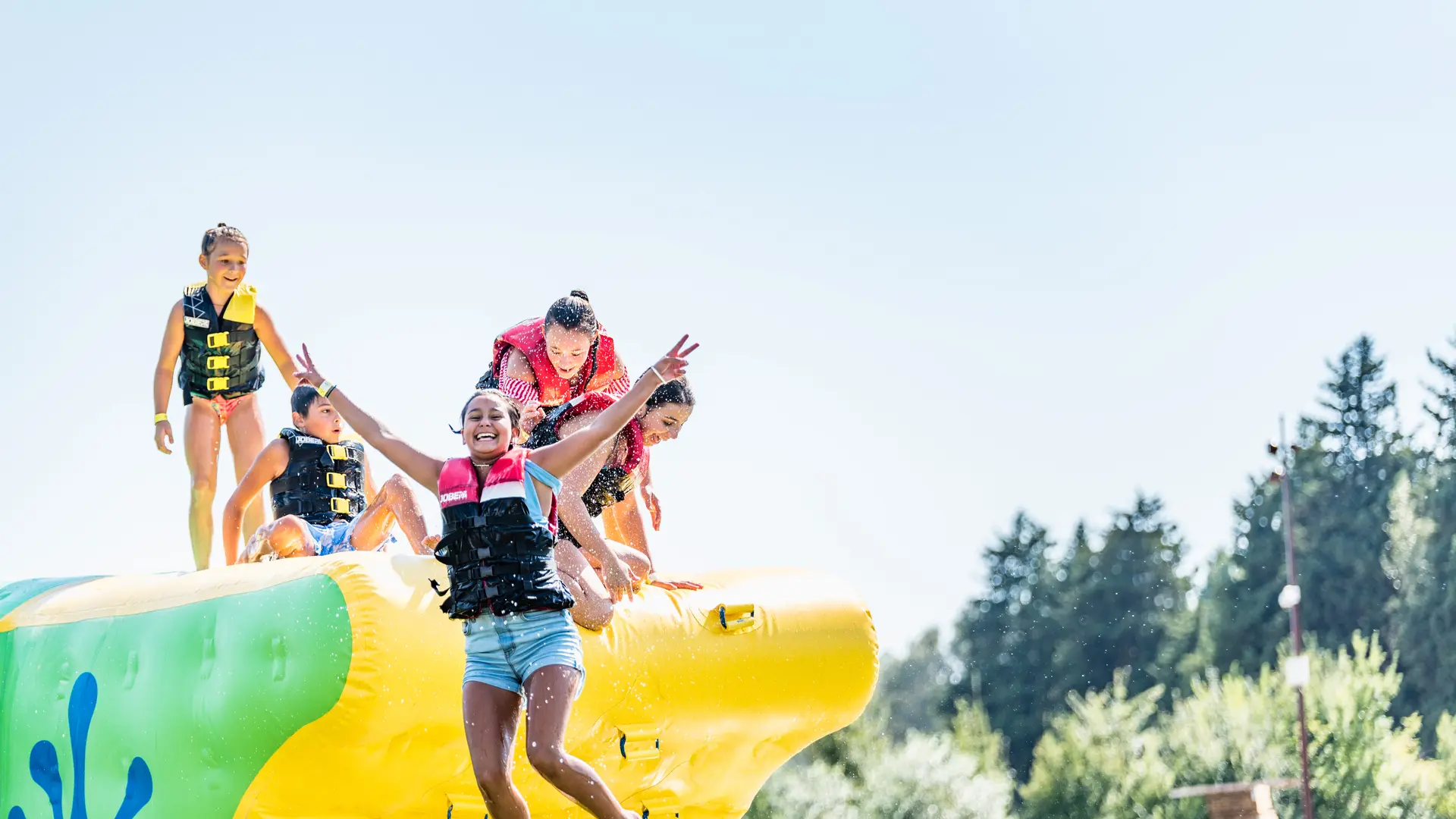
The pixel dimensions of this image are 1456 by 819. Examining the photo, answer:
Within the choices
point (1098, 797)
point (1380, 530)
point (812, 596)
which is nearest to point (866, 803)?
point (1098, 797)

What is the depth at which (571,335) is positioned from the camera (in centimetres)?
559

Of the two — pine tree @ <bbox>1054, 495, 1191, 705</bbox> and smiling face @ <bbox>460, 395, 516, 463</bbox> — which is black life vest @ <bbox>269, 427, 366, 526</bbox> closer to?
smiling face @ <bbox>460, 395, 516, 463</bbox>

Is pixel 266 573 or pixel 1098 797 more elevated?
pixel 266 573

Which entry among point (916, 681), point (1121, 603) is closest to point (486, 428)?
point (1121, 603)

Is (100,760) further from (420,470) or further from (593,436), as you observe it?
(593,436)

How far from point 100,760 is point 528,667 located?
185cm

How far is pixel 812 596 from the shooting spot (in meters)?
5.89

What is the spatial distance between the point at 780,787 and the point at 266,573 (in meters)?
28.8

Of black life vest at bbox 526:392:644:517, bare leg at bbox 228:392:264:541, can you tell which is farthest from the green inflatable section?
bare leg at bbox 228:392:264:541

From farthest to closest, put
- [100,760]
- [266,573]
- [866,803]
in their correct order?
[866,803] < [100,760] < [266,573]

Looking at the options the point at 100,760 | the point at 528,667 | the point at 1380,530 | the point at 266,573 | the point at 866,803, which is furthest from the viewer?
the point at 1380,530

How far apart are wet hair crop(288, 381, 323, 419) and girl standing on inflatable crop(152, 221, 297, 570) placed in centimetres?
65

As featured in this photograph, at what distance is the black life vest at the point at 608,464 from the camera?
5.20 meters

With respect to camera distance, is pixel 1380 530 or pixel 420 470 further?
pixel 1380 530
